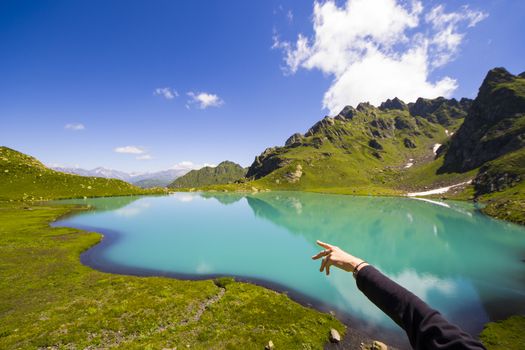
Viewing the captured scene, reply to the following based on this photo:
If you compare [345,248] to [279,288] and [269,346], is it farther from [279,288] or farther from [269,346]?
[269,346]

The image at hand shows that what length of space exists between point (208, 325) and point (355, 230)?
60.5m

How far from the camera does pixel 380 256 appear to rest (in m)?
50.9

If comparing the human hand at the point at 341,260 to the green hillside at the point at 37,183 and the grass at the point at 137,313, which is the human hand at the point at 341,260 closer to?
the grass at the point at 137,313

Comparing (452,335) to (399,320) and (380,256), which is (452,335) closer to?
(399,320)

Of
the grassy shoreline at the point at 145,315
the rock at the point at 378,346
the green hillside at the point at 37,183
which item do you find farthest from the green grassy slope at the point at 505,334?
the green hillside at the point at 37,183

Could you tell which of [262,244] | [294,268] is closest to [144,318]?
[294,268]

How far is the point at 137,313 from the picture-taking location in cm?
2488

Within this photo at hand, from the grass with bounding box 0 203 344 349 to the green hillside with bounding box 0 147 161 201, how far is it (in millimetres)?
120904

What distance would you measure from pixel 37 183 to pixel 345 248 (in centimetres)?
16477

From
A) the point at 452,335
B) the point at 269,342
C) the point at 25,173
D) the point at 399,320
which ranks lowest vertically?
the point at 269,342

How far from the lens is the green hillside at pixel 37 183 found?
12781 cm

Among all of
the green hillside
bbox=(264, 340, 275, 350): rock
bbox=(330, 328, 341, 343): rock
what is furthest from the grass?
the green hillside

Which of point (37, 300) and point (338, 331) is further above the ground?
point (37, 300)

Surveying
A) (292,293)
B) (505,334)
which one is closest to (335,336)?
(292,293)
